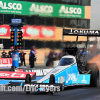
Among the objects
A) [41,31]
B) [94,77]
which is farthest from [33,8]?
[94,77]

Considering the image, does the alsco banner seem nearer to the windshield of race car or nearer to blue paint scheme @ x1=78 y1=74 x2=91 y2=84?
blue paint scheme @ x1=78 y1=74 x2=91 y2=84

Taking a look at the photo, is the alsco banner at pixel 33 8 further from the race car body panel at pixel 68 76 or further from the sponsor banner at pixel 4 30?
the race car body panel at pixel 68 76

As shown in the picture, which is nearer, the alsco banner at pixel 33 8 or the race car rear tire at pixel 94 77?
the race car rear tire at pixel 94 77

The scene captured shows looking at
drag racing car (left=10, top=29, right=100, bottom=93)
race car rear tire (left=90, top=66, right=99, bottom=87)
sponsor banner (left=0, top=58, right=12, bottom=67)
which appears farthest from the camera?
sponsor banner (left=0, top=58, right=12, bottom=67)

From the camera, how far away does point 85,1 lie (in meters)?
45.2

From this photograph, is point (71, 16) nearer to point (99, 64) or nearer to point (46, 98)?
point (99, 64)

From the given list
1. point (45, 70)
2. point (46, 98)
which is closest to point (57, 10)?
point (45, 70)

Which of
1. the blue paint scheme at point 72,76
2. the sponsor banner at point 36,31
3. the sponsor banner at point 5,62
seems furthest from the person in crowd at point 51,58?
the blue paint scheme at point 72,76

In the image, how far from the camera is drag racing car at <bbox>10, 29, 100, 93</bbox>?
12.1 m

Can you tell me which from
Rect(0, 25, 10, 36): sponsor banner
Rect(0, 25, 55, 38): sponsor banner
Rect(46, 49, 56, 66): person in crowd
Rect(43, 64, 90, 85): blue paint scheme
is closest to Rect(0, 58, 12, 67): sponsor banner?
Rect(46, 49, 56, 66): person in crowd

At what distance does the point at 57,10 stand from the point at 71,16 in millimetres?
2613

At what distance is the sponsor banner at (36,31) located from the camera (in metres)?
38.6

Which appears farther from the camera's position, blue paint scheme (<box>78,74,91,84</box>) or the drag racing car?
blue paint scheme (<box>78,74,91,84</box>)

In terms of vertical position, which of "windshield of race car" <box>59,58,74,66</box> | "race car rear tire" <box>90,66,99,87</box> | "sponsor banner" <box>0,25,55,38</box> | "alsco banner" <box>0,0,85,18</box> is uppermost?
"alsco banner" <box>0,0,85,18</box>
